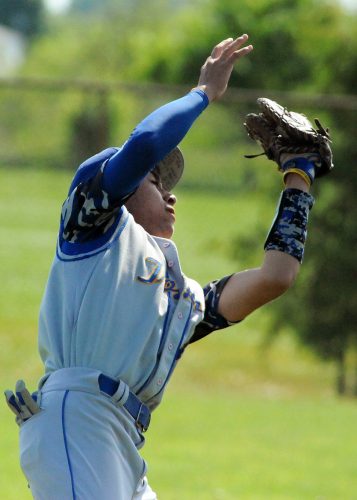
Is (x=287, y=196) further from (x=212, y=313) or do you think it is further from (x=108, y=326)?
(x=108, y=326)

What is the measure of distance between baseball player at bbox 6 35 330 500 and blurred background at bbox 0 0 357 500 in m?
3.16

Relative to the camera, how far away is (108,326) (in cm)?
336

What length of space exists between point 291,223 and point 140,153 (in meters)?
0.57

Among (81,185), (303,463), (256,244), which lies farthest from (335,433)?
(81,185)

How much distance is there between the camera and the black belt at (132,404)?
3373mm

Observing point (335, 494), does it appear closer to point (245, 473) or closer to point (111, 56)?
point (245, 473)

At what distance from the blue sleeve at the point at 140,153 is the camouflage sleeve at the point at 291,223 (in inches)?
17.0

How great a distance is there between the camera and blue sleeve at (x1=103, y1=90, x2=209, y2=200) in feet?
10.6

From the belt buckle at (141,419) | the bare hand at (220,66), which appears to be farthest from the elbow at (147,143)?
the belt buckle at (141,419)

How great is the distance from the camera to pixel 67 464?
3.34 meters

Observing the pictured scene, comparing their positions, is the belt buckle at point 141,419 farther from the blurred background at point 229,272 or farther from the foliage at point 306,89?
the foliage at point 306,89

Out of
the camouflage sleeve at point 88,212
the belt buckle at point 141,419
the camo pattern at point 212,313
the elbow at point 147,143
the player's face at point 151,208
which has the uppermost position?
the elbow at point 147,143

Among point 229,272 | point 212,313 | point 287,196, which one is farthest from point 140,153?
point 229,272

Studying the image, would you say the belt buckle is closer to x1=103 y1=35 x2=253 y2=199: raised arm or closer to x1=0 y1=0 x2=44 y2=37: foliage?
x1=103 y1=35 x2=253 y2=199: raised arm
